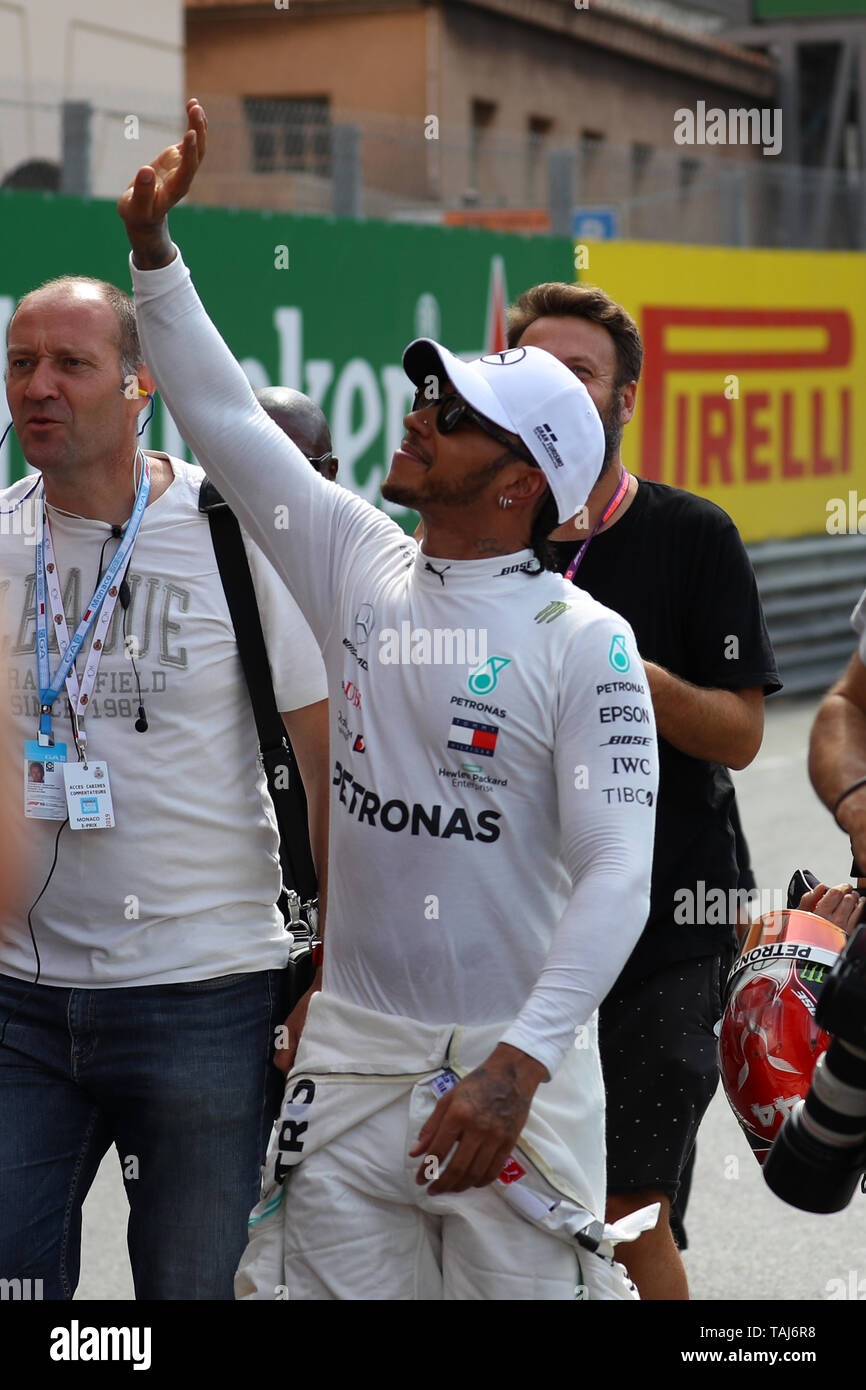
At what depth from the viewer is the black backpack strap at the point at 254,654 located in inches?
135

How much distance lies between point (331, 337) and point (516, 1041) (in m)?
7.85

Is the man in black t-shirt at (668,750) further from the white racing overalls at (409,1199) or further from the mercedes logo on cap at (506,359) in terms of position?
the white racing overalls at (409,1199)

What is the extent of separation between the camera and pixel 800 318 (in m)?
15.0

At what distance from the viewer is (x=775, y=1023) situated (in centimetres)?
340

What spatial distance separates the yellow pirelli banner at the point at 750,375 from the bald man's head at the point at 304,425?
7.70 meters

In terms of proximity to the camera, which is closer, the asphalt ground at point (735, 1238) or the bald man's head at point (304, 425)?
the bald man's head at point (304, 425)

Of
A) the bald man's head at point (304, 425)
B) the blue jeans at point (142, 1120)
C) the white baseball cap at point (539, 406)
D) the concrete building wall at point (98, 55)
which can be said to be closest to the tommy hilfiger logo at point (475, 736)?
the white baseball cap at point (539, 406)

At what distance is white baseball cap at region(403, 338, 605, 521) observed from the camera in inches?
112

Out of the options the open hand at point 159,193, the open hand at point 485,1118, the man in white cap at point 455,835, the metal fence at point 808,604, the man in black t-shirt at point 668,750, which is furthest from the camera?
the metal fence at point 808,604

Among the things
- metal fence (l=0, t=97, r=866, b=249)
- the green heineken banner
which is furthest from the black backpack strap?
metal fence (l=0, t=97, r=866, b=249)

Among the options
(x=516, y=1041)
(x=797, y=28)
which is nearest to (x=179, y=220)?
(x=516, y=1041)

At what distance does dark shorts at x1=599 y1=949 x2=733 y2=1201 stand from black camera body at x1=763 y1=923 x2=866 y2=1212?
3.50 ft

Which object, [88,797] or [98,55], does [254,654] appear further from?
[98,55]
